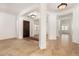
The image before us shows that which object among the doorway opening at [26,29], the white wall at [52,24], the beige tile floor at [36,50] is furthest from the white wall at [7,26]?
the white wall at [52,24]

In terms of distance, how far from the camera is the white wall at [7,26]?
693 cm

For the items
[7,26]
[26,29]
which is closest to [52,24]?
[26,29]

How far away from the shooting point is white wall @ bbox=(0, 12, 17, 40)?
693cm

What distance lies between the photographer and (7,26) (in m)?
7.39

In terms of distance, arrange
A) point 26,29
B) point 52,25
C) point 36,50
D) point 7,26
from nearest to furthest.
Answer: point 36,50, point 52,25, point 7,26, point 26,29

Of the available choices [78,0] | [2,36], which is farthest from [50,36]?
[78,0]

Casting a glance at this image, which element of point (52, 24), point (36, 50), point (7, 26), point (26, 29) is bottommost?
point (36, 50)

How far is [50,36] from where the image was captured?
23.1 feet

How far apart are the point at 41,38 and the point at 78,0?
2.63 meters

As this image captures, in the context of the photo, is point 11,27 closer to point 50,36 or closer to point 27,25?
point 27,25

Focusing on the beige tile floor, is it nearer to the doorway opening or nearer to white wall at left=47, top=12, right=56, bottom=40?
white wall at left=47, top=12, right=56, bottom=40

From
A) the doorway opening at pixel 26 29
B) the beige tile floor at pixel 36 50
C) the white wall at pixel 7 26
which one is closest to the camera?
the beige tile floor at pixel 36 50

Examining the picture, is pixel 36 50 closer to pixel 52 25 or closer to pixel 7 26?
pixel 52 25

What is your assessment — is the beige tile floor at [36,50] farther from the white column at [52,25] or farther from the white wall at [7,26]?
the white wall at [7,26]
